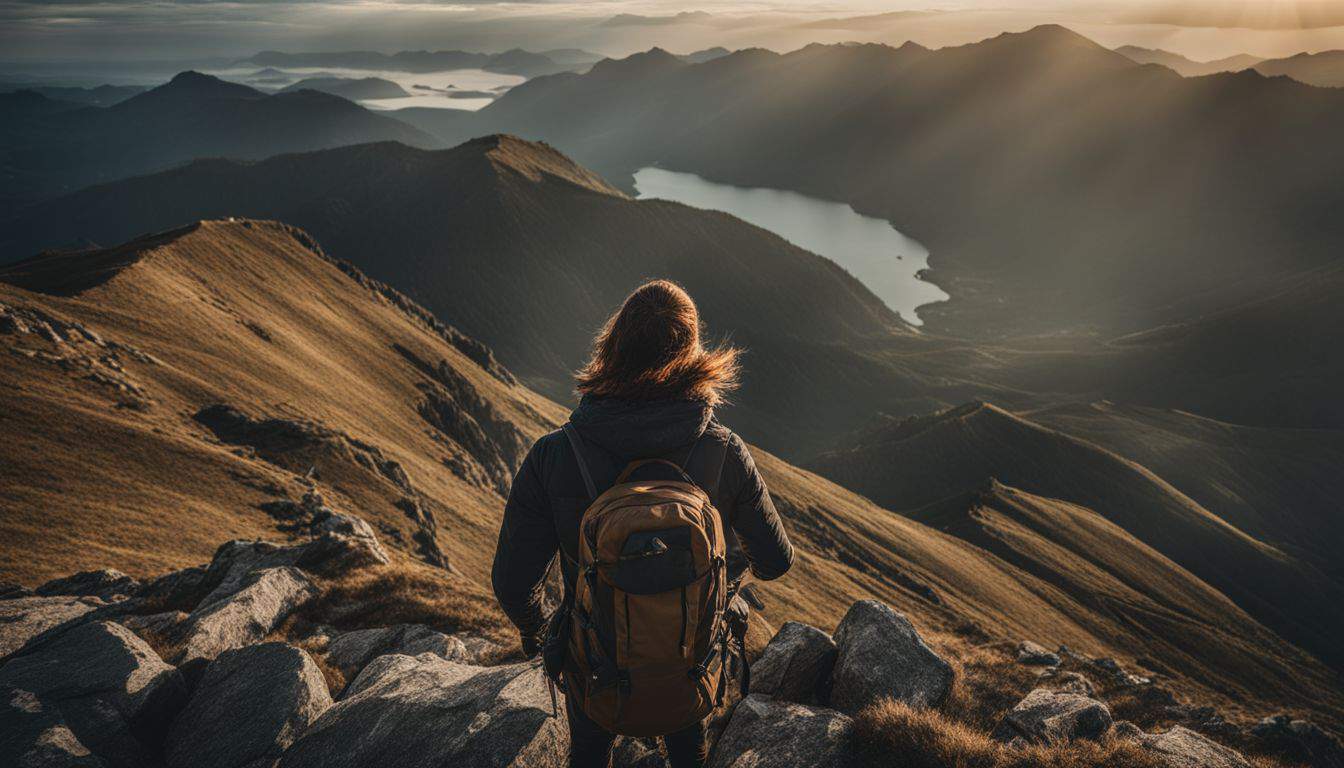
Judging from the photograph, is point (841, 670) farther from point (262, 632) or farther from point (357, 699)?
point (262, 632)

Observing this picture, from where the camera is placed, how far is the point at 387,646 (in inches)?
378

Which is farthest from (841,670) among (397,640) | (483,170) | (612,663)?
(483,170)

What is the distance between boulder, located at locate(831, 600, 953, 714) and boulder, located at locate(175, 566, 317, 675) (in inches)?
327

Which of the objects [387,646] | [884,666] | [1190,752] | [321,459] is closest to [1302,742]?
[1190,752]

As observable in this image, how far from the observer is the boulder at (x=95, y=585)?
12.3 m

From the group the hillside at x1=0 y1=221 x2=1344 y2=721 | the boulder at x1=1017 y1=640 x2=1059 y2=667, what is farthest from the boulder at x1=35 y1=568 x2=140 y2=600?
the boulder at x1=1017 y1=640 x2=1059 y2=667

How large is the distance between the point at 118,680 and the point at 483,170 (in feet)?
646

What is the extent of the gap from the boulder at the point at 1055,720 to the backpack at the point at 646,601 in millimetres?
5996

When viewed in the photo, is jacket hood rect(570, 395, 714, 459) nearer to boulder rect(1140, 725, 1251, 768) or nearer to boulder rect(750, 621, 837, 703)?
boulder rect(750, 621, 837, 703)

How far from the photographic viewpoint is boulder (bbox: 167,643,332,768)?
6160mm

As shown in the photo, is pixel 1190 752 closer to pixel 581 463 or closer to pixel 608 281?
pixel 581 463

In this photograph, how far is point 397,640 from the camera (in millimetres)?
9781

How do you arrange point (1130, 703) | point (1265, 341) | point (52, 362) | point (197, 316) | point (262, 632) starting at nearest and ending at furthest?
point (262, 632), point (1130, 703), point (52, 362), point (197, 316), point (1265, 341)

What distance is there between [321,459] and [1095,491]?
370ft
